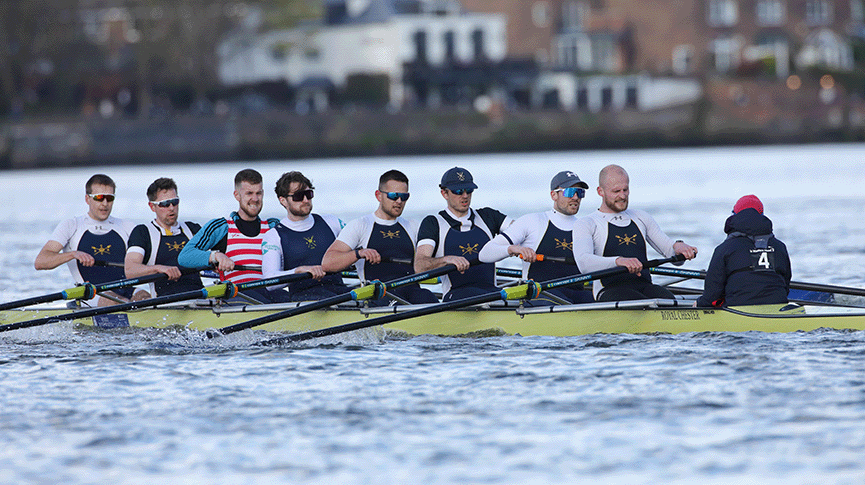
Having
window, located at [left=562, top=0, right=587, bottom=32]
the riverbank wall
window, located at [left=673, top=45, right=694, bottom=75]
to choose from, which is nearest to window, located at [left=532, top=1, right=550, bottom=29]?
window, located at [left=562, top=0, right=587, bottom=32]

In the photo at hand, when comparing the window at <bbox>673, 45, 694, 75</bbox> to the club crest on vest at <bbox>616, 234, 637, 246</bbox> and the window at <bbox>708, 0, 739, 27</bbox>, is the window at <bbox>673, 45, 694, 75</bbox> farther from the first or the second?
the club crest on vest at <bbox>616, 234, 637, 246</bbox>

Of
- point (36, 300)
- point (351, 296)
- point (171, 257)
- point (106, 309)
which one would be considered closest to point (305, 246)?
point (351, 296)

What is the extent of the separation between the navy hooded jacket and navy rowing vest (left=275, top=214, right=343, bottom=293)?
3.76 metres

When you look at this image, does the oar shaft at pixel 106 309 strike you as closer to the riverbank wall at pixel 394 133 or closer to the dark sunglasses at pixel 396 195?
the dark sunglasses at pixel 396 195

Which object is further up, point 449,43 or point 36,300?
point 449,43

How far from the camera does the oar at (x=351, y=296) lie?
37.3 feet

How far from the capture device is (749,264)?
1049 cm

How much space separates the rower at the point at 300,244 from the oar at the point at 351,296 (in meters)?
0.39

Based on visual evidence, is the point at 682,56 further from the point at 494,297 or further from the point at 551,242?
the point at 494,297

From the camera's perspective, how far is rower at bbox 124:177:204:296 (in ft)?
40.2

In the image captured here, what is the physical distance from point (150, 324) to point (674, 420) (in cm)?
594

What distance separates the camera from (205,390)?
1012cm

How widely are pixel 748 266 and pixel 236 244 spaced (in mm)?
4892

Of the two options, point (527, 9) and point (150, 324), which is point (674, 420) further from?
point (527, 9)
